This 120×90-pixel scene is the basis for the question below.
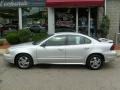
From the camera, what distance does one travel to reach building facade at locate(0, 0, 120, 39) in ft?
57.5

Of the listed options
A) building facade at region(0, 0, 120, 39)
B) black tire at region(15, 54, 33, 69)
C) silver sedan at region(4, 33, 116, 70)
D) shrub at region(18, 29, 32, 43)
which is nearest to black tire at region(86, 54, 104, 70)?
silver sedan at region(4, 33, 116, 70)

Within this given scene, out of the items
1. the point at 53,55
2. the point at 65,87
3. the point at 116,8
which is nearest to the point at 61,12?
the point at 116,8

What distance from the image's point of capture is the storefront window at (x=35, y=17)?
17.9 m

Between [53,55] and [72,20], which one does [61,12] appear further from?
[53,55]

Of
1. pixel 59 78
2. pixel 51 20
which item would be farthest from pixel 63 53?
pixel 51 20

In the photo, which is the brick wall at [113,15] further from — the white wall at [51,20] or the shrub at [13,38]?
the shrub at [13,38]

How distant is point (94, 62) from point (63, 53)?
124cm

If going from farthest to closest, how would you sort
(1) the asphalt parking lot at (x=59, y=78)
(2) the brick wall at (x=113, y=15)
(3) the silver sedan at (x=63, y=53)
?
(2) the brick wall at (x=113, y=15) < (3) the silver sedan at (x=63, y=53) < (1) the asphalt parking lot at (x=59, y=78)

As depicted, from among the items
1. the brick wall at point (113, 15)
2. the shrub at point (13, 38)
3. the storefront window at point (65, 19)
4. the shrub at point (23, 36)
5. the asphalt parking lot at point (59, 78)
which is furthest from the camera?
the storefront window at point (65, 19)

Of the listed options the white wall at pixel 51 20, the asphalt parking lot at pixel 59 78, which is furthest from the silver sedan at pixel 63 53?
the white wall at pixel 51 20

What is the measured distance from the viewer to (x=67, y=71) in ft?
31.9

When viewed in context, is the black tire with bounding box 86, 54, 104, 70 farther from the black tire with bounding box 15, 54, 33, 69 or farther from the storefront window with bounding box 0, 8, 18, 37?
the storefront window with bounding box 0, 8, 18, 37

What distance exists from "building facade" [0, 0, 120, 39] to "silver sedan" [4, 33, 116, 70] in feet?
24.8

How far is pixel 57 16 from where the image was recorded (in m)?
17.9
